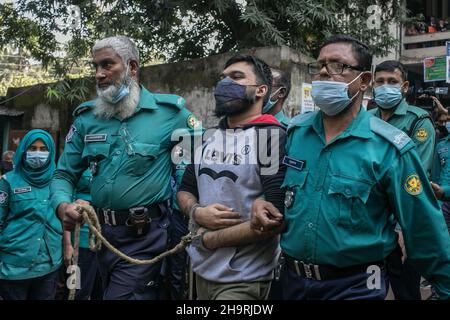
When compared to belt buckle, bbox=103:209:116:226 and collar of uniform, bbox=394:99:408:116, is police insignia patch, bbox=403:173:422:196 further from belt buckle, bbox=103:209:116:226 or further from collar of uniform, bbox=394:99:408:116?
collar of uniform, bbox=394:99:408:116

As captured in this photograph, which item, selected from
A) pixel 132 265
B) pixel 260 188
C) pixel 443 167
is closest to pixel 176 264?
pixel 132 265

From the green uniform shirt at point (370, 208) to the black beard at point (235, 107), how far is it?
2.07 feet

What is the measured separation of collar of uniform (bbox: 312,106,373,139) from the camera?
2.40 metres

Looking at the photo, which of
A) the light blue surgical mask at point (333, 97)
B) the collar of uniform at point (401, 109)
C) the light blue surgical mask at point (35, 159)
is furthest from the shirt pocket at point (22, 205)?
the collar of uniform at point (401, 109)

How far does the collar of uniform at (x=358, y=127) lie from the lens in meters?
2.40

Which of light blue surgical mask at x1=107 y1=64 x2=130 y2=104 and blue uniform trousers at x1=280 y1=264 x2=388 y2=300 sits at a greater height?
light blue surgical mask at x1=107 y1=64 x2=130 y2=104

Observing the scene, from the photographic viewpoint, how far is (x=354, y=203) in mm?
2305

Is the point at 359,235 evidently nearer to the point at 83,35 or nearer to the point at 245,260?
the point at 245,260

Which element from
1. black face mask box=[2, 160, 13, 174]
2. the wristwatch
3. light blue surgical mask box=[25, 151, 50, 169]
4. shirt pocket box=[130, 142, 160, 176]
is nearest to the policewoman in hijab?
light blue surgical mask box=[25, 151, 50, 169]

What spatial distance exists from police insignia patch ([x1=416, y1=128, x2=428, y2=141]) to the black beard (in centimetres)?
185

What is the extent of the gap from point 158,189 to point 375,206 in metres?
1.54

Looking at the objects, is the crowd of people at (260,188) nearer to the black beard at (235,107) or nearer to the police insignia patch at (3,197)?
the black beard at (235,107)

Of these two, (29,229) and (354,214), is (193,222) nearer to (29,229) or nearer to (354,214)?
(354,214)
